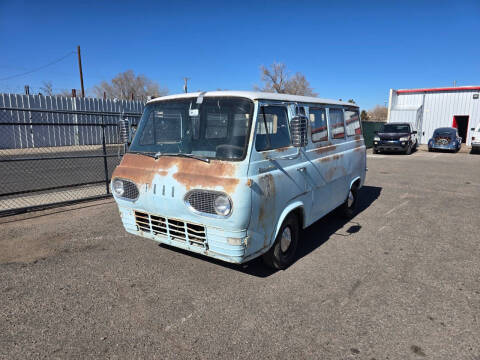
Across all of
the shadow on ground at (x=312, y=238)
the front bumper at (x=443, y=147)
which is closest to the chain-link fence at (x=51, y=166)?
the shadow on ground at (x=312, y=238)

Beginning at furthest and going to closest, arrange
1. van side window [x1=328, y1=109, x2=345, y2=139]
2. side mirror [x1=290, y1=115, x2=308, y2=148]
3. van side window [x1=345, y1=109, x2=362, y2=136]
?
1. van side window [x1=345, y1=109, x2=362, y2=136]
2. van side window [x1=328, y1=109, x2=345, y2=139]
3. side mirror [x1=290, y1=115, x2=308, y2=148]

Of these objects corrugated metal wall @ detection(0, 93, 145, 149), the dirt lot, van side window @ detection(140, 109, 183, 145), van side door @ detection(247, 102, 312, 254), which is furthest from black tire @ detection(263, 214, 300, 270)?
corrugated metal wall @ detection(0, 93, 145, 149)

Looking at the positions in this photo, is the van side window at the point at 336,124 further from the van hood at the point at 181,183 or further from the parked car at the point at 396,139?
the parked car at the point at 396,139

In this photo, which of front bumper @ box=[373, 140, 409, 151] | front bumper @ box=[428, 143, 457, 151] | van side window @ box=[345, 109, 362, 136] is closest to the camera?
van side window @ box=[345, 109, 362, 136]

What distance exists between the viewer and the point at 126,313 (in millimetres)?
3014

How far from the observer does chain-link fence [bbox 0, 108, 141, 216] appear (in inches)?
250

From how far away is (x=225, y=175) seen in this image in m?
3.08

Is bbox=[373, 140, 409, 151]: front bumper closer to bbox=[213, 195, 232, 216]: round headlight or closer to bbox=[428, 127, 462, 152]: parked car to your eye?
bbox=[428, 127, 462, 152]: parked car

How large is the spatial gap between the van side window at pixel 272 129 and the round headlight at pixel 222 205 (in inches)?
25.6

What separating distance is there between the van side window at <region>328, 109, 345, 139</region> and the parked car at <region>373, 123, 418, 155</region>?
48.8 feet

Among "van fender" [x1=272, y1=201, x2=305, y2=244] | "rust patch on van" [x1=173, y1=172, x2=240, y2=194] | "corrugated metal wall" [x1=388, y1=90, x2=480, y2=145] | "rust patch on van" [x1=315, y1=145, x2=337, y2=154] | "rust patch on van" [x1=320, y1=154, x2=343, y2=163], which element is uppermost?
"corrugated metal wall" [x1=388, y1=90, x2=480, y2=145]

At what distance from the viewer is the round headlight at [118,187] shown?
3805 millimetres

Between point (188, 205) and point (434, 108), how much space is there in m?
27.9

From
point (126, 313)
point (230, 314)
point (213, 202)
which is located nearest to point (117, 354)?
point (126, 313)
